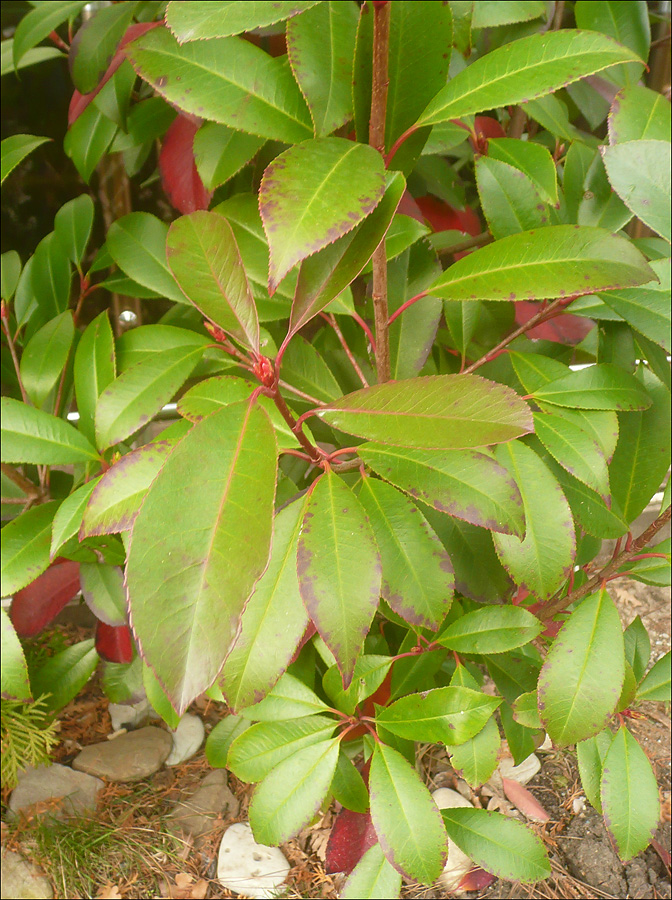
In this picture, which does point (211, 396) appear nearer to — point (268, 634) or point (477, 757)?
point (268, 634)

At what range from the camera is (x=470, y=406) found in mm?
466

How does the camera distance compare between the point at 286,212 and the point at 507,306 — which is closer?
the point at 286,212

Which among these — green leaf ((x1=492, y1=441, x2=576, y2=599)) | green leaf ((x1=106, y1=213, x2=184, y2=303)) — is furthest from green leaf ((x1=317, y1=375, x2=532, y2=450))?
green leaf ((x1=106, y1=213, x2=184, y2=303))

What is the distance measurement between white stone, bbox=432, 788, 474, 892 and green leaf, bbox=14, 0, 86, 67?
1.16 meters

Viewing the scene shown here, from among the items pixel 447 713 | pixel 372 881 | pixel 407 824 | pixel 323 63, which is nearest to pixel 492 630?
pixel 447 713

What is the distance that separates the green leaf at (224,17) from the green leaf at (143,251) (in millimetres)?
429

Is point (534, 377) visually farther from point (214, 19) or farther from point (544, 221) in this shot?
point (214, 19)

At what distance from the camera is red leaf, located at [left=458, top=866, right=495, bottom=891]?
3.23 feet

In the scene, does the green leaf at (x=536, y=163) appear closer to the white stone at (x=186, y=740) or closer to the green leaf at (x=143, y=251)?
the green leaf at (x=143, y=251)

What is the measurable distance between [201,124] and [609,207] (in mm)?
455

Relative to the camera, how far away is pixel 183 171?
823 millimetres

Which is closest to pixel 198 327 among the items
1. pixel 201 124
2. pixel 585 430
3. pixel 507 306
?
pixel 201 124

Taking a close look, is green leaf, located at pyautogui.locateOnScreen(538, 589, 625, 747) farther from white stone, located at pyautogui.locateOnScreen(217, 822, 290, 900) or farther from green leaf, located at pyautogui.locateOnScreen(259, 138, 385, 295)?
white stone, located at pyautogui.locateOnScreen(217, 822, 290, 900)

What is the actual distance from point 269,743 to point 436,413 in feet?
1.75
